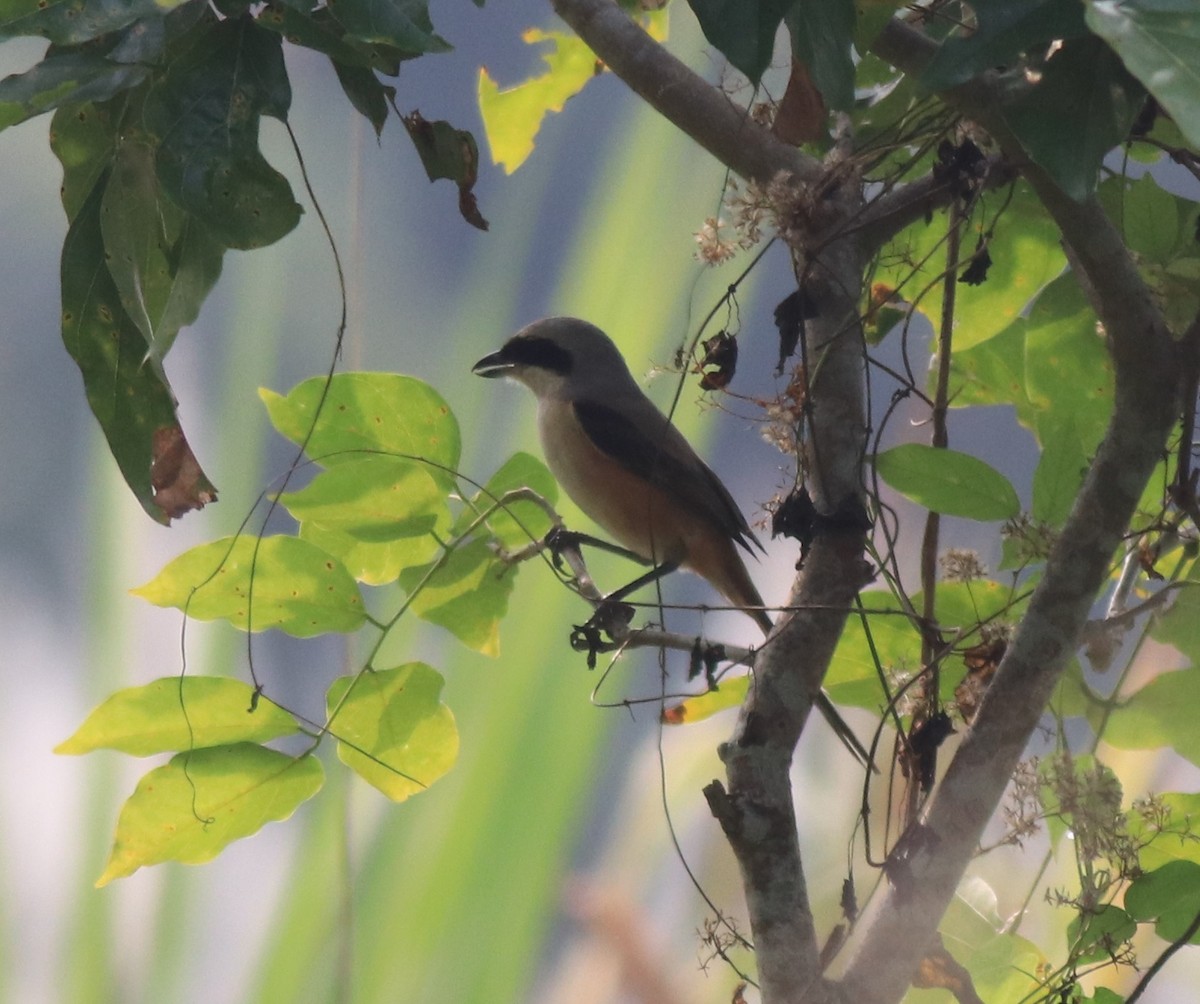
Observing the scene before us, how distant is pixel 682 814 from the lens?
81.5 inches

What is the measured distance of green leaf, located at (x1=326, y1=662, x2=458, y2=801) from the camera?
1.28m

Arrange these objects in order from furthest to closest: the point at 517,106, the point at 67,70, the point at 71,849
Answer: the point at 71,849 → the point at 517,106 → the point at 67,70

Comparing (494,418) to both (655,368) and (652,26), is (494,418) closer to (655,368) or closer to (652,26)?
(652,26)

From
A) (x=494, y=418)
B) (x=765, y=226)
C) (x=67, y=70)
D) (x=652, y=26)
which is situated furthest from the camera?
(x=494, y=418)

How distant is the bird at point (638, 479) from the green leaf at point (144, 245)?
1.02m

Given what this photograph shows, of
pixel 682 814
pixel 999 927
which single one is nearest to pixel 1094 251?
pixel 999 927

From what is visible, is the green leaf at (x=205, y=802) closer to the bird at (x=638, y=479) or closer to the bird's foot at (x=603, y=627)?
the bird's foot at (x=603, y=627)

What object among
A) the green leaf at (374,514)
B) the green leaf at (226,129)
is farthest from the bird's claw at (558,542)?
the green leaf at (226,129)

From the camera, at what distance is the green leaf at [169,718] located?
1207mm

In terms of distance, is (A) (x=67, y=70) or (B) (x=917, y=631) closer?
(A) (x=67, y=70)

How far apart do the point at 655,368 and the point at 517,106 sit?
598 millimetres

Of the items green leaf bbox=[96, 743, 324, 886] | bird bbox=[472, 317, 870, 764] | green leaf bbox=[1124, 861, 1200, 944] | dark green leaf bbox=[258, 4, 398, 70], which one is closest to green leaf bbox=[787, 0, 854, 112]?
dark green leaf bbox=[258, 4, 398, 70]

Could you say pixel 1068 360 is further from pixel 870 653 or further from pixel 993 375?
pixel 870 653

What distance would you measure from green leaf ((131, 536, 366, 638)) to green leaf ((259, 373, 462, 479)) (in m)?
0.12
